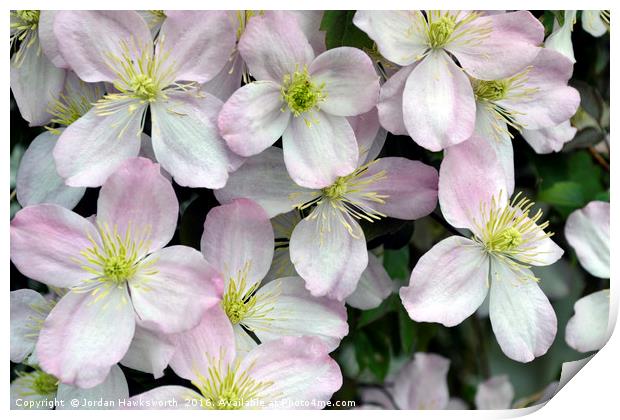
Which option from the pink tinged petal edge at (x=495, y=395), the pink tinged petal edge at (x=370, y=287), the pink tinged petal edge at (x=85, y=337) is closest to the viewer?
the pink tinged petal edge at (x=85, y=337)

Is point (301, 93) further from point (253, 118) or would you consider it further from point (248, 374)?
point (248, 374)

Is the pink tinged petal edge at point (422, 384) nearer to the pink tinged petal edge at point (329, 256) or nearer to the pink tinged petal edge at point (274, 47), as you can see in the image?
the pink tinged petal edge at point (329, 256)

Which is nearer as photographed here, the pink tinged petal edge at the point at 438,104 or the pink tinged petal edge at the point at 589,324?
the pink tinged petal edge at the point at 438,104

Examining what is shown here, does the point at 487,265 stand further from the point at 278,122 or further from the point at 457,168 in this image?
the point at 278,122

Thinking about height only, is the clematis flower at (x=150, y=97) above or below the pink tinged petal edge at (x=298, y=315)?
above

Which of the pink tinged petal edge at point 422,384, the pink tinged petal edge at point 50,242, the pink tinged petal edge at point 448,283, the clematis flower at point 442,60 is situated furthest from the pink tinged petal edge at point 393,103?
the pink tinged petal edge at point 422,384


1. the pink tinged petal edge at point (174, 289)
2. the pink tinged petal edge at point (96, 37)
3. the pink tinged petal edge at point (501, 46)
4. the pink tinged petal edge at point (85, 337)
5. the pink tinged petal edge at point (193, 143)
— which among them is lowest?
the pink tinged petal edge at point (85, 337)

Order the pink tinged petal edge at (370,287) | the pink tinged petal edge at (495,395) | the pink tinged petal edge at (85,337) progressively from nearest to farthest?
the pink tinged petal edge at (85,337) → the pink tinged petal edge at (370,287) → the pink tinged petal edge at (495,395)
